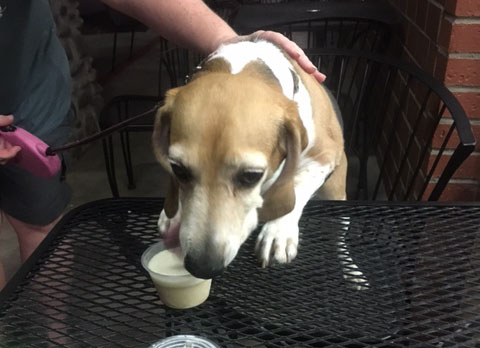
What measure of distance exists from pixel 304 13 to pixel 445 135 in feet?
2.16

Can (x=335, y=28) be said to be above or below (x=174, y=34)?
below

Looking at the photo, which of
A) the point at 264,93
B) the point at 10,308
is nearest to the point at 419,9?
the point at 264,93

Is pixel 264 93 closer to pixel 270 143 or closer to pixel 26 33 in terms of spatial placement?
pixel 270 143

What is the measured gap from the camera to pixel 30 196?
162 cm

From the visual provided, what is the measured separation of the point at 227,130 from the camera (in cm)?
95

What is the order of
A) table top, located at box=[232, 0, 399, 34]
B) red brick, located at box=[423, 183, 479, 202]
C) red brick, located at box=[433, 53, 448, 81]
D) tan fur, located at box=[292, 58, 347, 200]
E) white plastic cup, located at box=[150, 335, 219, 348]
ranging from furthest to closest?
table top, located at box=[232, 0, 399, 34] < red brick, located at box=[423, 183, 479, 202] < red brick, located at box=[433, 53, 448, 81] < tan fur, located at box=[292, 58, 347, 200] < white plastic cup, located at box=[150, 335, 219, 348]

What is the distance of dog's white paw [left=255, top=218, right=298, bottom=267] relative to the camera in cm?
102

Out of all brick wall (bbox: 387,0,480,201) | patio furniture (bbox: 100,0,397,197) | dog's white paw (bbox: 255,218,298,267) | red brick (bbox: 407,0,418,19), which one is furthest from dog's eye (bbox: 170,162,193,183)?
red brick (bbox: 407,0,418,19)

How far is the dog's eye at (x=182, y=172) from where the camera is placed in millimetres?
979

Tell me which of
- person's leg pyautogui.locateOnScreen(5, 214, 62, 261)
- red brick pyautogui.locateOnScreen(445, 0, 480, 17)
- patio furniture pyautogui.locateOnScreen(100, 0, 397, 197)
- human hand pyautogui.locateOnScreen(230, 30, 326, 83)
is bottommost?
person's leg pyautogui.locateOnScreen(5, 214, 62, 261)

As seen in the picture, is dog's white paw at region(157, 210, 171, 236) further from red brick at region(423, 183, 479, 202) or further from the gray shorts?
red brick at region(423, 183, 479, 202)

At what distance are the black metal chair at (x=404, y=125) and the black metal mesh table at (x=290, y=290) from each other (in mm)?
331

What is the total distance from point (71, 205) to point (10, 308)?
6.33ft

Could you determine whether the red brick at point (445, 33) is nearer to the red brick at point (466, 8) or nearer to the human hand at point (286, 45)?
the red brick at point (466, 8)
